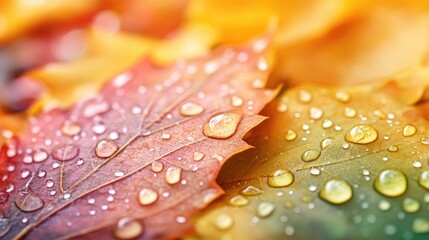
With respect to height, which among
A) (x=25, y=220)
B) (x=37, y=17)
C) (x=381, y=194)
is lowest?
(x=37, y=17)

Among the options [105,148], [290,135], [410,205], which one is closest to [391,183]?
[410,205]

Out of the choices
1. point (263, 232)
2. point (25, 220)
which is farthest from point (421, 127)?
point (25, 220)

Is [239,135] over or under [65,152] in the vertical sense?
over

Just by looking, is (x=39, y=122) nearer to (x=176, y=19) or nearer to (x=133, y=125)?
(x=133, y=125)

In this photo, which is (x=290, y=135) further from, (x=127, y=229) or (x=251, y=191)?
(x=127, y=229)

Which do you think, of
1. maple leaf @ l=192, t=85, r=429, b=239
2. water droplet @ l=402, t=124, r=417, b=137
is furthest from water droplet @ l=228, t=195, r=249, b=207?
water droplet @ l=402, t=124, r=417, b=137

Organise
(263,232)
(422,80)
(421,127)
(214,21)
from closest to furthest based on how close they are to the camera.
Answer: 1. (263,232)
2. (421,127)
3. (422,80)
4. (214,21)
